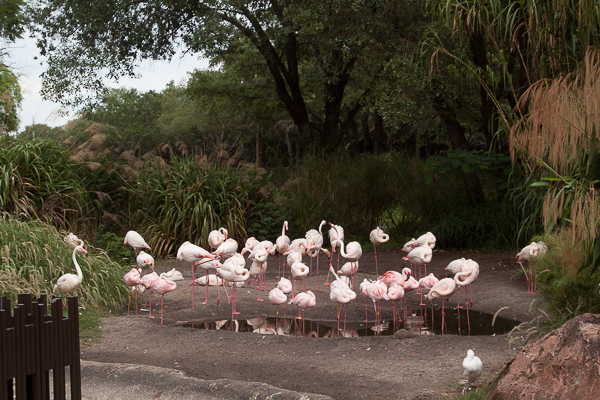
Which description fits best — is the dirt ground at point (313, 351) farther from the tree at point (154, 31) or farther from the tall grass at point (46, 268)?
the tree at point (154, 31)

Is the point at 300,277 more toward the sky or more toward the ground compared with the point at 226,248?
more toward the ground

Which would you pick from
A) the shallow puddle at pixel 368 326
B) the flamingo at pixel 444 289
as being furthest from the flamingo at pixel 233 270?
the flamingo at pixel 444 289

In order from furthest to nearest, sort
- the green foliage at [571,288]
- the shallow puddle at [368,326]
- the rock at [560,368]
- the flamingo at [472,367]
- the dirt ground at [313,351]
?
the shallow puddle at [368,326]
the green foliage at [571,288]
the dirt ground at [313,351]
the flamingo at [472,367]
the rock at [560,368]

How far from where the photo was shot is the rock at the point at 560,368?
2.74 metres

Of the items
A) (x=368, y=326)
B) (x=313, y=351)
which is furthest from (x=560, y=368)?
(x=368, y=326)

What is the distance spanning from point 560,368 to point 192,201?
761cm

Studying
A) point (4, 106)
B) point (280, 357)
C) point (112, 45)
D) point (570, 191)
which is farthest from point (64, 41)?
point (570, 191)

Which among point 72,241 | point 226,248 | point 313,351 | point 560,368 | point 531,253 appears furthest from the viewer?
point 226,248

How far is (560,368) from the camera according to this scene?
9.21ft

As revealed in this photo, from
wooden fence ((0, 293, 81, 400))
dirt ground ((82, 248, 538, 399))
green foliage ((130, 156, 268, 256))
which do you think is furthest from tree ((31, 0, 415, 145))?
wooden fence ((0, 293, 81, 400))

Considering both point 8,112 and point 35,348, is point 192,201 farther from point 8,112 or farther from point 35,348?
point 35,348

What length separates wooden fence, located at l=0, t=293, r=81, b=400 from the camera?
2285mm

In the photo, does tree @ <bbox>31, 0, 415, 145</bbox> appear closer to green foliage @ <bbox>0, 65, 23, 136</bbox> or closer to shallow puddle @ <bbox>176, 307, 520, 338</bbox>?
green foliage @ <bbox>0, 65, 23, 136</bbox>

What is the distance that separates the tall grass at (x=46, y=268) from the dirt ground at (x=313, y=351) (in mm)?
371
